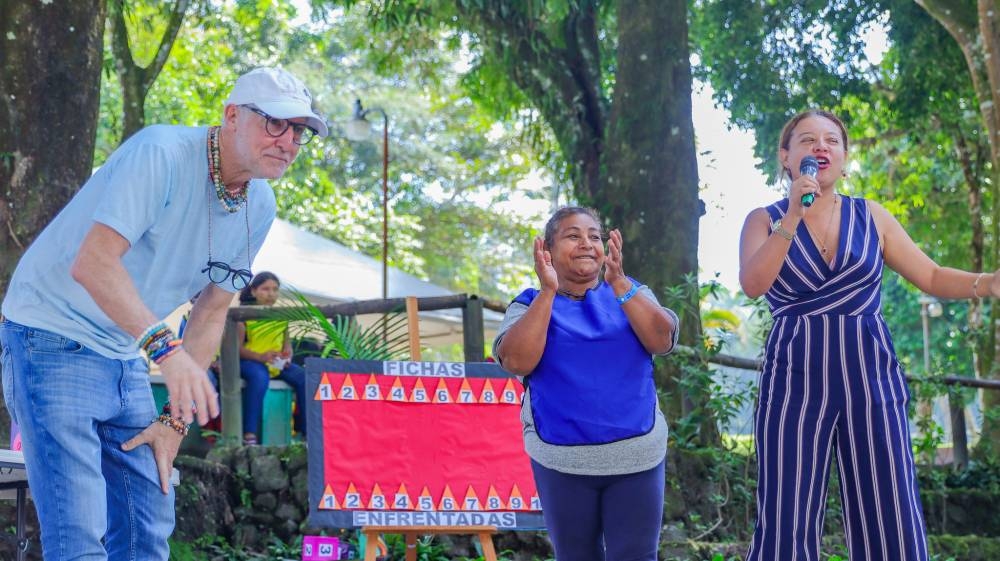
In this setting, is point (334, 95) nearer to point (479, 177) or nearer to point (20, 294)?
point (479, 177)

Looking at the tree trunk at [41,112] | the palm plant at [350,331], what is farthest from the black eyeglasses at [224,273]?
the palm plant at [350,331]

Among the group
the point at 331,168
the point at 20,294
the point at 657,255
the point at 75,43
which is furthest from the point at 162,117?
the point at 20,294

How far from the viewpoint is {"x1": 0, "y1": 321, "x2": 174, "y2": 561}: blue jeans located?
2838 millimetres

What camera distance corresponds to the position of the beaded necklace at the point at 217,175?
3.06m

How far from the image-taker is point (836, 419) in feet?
11.6

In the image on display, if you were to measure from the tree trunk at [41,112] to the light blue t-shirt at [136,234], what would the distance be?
3.09 m

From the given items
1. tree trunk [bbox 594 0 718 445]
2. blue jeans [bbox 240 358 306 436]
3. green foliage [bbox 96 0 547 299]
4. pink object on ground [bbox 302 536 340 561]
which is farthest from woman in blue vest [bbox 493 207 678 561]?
green foliage [bbox 96 0 547 299]

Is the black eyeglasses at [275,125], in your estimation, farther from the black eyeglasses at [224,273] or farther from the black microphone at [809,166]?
the black microphone at [809,166]

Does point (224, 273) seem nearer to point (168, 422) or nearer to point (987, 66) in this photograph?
point (168, 422)

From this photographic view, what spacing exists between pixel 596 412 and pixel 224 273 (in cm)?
134

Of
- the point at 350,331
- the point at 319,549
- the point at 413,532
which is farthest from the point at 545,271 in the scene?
the point at 350,331

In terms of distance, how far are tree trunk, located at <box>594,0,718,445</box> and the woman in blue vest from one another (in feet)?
17.6

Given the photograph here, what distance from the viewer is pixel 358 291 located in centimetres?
1251

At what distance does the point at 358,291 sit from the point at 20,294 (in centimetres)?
954
